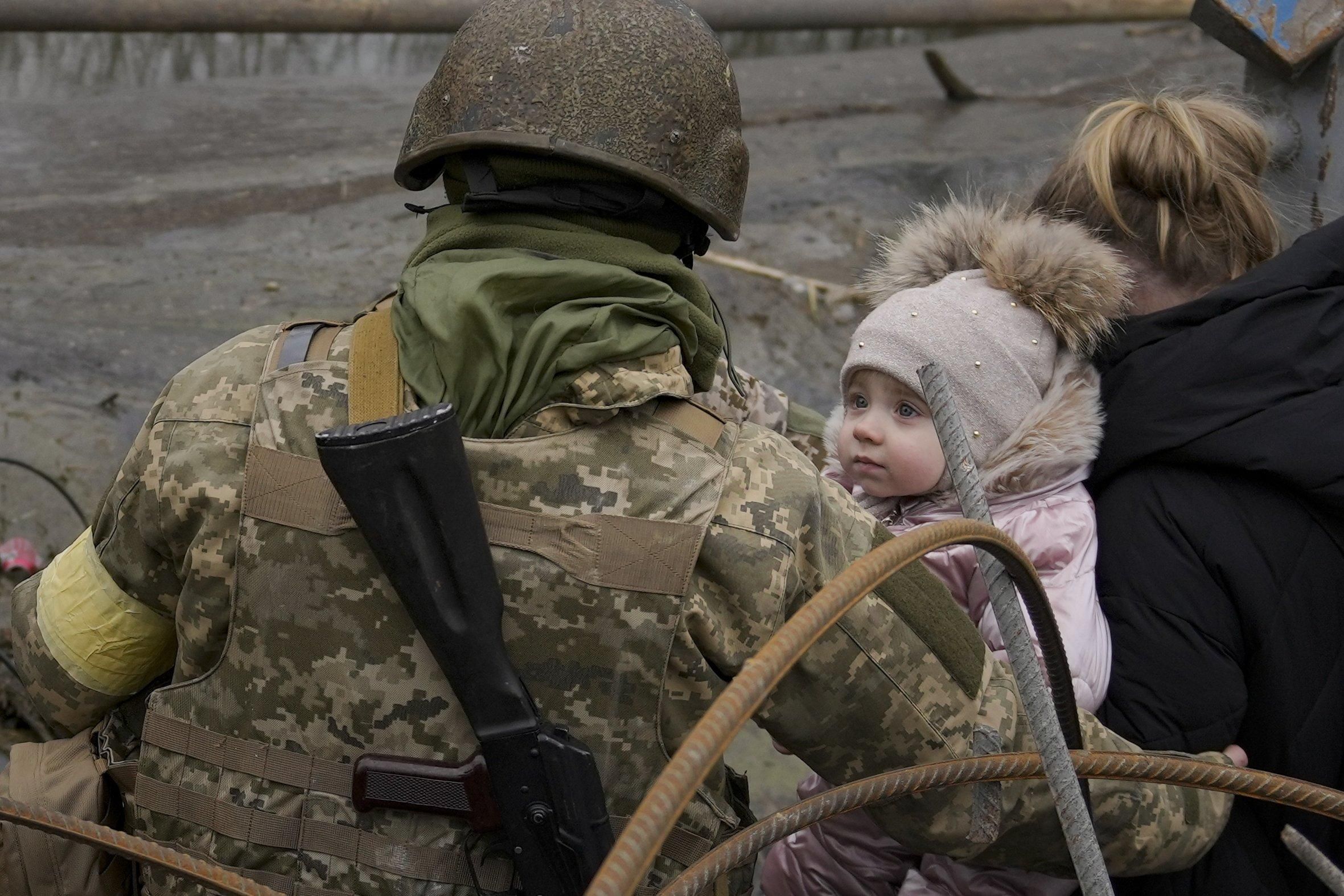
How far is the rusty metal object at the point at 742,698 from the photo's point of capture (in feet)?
3.83

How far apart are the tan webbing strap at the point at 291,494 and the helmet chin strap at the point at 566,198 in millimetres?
402

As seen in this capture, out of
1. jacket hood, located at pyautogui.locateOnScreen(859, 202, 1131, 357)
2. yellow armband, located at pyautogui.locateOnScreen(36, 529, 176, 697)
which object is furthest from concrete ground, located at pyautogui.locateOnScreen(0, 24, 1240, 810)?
yellow armband, located at pyautogui.locateOnScreen(36, 529, 176, 697)

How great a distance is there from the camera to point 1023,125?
8.23 meters

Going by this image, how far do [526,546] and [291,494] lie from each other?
0.29 m

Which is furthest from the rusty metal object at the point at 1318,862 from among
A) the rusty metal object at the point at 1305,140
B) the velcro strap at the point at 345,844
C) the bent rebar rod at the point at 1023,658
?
the rusty metal object at the point at 1305,140

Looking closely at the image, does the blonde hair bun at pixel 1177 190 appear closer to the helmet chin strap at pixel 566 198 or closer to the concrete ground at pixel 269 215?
the concrete ground at pixel 269 215

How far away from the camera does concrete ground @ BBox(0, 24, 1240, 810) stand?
4.19 metres

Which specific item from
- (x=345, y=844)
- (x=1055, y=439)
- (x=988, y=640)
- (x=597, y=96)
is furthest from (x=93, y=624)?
(x=1055, y=439)

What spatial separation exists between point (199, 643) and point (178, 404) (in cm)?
30

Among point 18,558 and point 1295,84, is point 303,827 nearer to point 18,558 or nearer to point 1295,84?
point 18,558

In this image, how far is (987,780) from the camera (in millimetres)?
1712

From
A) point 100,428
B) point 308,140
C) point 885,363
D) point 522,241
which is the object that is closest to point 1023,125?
point 308,140

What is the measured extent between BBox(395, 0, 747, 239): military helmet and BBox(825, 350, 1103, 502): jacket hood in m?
0.60

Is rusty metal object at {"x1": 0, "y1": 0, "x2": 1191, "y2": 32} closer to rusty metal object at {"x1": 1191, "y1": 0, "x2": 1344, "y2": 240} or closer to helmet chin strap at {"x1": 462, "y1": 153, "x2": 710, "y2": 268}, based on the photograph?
rusty metal object at {"x1": 1191, "y1": 0, "x2": 1344, "y2": 240}
